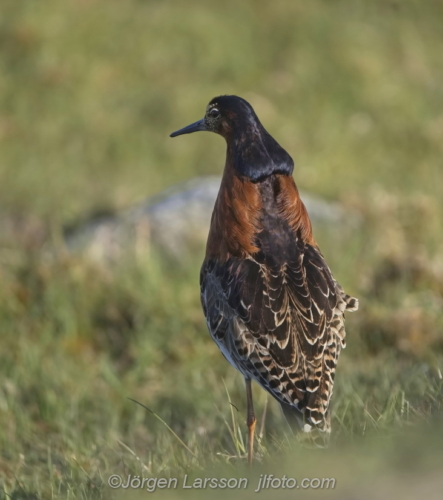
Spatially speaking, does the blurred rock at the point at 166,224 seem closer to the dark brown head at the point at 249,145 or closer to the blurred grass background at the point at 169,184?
the blurred grass background at the point at 169,184

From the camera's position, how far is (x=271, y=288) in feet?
16.1

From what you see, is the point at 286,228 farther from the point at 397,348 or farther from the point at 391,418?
the point at 397,348

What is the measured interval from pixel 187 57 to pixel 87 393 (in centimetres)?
901

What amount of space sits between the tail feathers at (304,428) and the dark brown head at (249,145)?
138 centimetres

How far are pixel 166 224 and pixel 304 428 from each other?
18.0ft

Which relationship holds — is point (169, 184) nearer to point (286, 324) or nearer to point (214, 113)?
point (214, 113)

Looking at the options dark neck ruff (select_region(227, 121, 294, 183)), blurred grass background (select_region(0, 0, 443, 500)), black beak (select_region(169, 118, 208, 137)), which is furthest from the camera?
blurred grass background (select_region(0, 0, 443, 500))

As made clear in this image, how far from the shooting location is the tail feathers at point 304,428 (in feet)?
15.6

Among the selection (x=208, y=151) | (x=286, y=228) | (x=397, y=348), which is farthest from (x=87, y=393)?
(x=208, y=151)

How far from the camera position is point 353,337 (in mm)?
8273

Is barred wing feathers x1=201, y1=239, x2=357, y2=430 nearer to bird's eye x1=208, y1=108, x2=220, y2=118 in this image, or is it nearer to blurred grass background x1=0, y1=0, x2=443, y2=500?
blurred grass background x1=0, y1=0, x2=443, y2=500

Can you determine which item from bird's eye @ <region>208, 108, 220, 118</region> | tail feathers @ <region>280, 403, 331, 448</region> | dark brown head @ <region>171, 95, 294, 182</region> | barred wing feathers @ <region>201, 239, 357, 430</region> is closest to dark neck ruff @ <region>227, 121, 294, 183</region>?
dark brown head @ <region>171, 95, 294, 182</region>

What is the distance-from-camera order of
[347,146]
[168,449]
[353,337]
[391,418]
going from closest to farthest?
[391,418] → [168,449] → [353,337] → [347,146]

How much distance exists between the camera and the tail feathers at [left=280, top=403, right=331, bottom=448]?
4766mm
